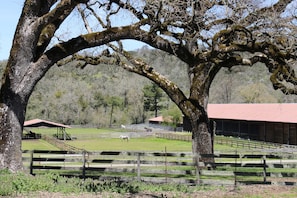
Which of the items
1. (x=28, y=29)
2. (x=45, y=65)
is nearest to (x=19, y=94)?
(x=45, y=65)

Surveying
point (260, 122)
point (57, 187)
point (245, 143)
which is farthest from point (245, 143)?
point (57, 187)

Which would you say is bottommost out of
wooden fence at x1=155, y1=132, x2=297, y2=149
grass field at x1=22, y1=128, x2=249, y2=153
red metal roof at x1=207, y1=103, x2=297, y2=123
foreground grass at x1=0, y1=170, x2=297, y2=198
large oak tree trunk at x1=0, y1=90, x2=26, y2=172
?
grass field at x1=22, y1=128, x2=249, y2=153

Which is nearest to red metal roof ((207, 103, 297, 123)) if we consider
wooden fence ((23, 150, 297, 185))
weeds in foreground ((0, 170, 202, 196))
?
wooden fence ((23, 150, 297, 185))

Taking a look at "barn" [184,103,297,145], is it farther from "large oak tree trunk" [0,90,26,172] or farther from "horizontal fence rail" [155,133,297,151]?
"large oak tree trunk" [0,90,26,172]

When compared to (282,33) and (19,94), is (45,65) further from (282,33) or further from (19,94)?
(282,33)

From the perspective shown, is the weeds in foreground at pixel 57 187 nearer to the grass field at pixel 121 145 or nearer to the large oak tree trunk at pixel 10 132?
the large oak tree trunk at pixel 10 132

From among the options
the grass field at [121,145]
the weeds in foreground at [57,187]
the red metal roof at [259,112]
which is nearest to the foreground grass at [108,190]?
the weeds in foreground at [57,187]

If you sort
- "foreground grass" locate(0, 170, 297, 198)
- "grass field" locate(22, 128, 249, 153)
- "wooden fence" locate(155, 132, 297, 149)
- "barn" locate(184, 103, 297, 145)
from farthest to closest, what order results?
1. "barn" locate(184, 103, 297, 145)
2. "grass field" locate(22, 128, 249, 153)
3. "wooden fence" locate(155, 132, 297, 149)
4. "foreground grass" locate(0, 170, 297, 198)

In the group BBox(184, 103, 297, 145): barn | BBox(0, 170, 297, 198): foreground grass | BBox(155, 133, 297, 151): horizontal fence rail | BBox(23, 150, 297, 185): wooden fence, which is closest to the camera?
BBox(0, 170, 297, 198): foreground grass

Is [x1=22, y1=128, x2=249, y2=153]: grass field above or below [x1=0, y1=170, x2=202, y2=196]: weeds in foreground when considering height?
below

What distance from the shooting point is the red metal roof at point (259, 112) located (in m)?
44.6

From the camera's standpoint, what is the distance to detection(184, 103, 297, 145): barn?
43.7m

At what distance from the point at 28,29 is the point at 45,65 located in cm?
113

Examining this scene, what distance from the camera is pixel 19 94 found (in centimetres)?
1040
